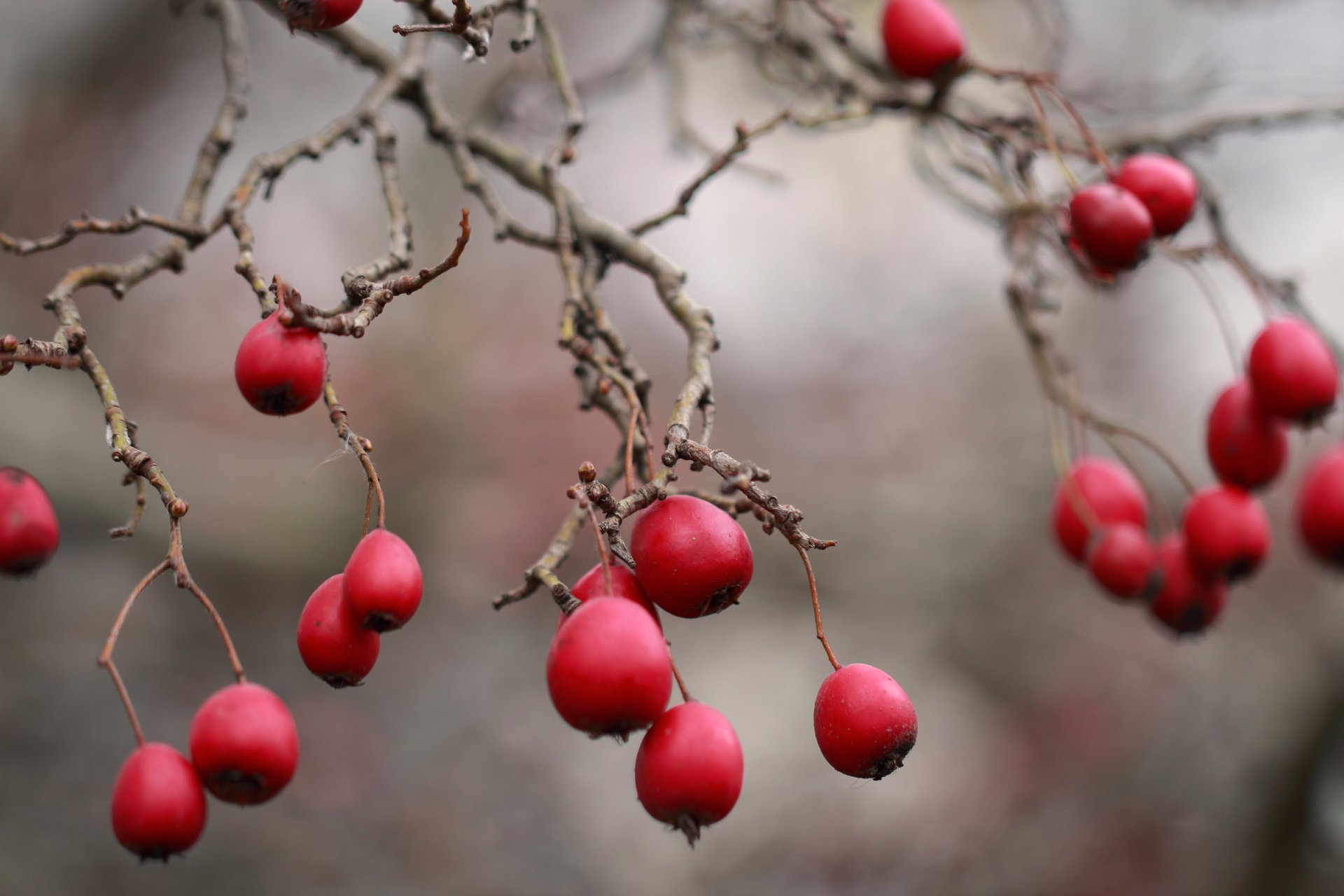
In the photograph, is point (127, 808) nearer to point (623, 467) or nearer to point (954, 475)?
point (623, 467)

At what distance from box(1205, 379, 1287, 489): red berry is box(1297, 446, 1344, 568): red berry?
3.6 inches

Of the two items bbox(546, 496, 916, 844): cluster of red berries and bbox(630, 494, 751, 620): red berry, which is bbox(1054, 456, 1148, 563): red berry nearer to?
bbox(546, 496, 916, 844): cluster of red berries

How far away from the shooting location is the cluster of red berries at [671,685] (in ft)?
2.64

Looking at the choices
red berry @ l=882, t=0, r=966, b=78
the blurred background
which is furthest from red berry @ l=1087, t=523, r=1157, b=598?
the blurred background

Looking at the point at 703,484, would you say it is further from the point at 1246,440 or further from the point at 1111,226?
the point at 1111,226

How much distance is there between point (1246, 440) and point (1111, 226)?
0.45m

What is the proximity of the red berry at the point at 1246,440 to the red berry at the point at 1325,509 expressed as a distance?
0.30 feet

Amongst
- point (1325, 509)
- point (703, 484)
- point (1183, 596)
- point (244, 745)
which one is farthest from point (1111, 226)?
point (703, 484)

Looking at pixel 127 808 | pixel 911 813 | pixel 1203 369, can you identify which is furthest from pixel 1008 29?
pixel 127 808

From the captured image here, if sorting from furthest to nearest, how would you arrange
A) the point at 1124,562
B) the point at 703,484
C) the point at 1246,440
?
the point at 703,484 < the point at 1124,562 < the point at 1246,440

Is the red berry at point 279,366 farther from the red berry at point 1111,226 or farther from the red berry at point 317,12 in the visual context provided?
the red berry at point 1111,226

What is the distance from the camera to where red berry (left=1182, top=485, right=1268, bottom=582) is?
1507 millimetres

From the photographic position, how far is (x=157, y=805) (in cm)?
90

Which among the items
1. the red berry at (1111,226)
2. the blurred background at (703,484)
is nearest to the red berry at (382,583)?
the red berry at (1111,226)
